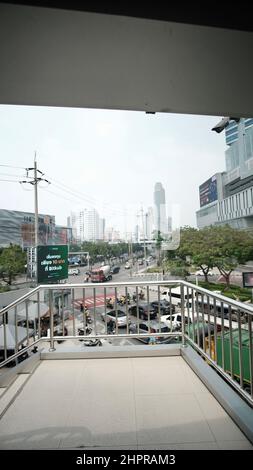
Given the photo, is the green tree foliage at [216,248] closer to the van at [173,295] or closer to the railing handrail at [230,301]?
the van at [173,295]

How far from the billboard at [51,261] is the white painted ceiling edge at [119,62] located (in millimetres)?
4896

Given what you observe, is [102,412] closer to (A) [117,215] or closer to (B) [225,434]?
(B) [225,434]

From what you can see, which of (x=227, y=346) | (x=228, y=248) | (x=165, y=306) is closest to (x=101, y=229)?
(x=228, y=248)

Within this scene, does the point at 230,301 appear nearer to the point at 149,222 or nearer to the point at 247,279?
the point at 247,279

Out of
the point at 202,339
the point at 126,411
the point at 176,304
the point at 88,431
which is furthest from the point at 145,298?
the point at 88,431

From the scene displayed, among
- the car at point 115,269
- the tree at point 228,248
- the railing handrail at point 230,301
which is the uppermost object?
the tree at point 228,248

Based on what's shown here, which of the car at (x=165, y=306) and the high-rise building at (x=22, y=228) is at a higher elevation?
the high-rise building at (x=22, y=228)

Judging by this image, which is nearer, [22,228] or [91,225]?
[91,225]

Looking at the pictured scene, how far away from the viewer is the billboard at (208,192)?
4393mm

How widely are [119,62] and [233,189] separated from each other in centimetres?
306

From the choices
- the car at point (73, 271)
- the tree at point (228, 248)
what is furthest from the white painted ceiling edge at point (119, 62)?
the car at point (73, 271)

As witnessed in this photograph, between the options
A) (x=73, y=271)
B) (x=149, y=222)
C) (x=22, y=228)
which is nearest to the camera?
(x=73, y=271)

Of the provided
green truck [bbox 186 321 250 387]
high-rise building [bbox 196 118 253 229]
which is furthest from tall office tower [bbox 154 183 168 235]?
green truck [bbox 186 321 250 387]

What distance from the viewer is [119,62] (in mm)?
1253
